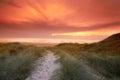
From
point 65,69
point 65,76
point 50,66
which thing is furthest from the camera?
point 50,66

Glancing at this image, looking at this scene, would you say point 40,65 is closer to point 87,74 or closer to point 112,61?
point 87,74

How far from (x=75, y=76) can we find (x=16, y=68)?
19.2 feet

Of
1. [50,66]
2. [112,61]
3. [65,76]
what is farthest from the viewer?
[112,61]

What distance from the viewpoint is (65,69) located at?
22125 mm

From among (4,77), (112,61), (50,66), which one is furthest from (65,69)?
(112,61)

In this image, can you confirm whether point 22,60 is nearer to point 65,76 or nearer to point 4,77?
point 4,77

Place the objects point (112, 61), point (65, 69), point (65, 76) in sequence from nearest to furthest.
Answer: point (65, 76) → point (65, 69) → point (112, 61)

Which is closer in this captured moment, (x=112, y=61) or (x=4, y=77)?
(x=4, y=77)

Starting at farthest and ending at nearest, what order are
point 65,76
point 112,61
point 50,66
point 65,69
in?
point 112,61 → point 50,66 → point 65,69 → point 65,76

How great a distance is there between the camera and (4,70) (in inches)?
888

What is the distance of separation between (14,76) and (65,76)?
15.4 feet

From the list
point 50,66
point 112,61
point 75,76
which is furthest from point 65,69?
point 112,61

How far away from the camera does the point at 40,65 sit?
25.6 meters

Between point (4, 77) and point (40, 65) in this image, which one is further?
point (40, 65)
